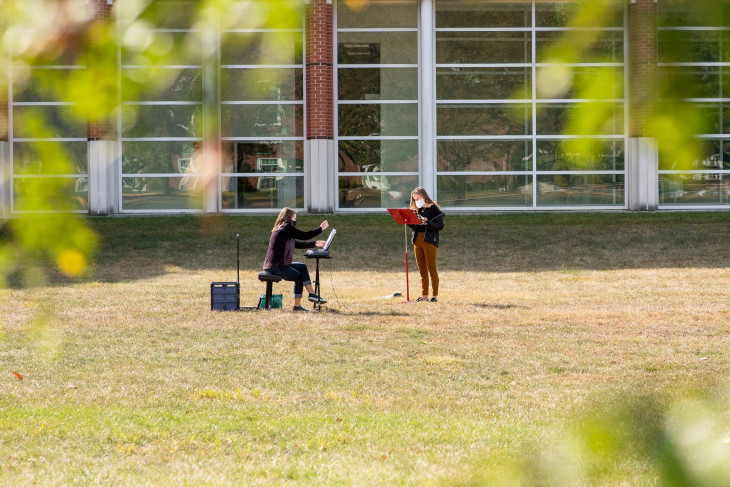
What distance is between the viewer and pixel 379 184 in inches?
844

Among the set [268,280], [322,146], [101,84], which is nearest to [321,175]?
[322,146]

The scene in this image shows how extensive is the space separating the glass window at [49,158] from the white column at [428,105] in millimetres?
19995

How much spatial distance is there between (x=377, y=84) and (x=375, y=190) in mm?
2464

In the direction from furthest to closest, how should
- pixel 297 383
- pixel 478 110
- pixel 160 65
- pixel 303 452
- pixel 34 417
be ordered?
1. pixel 478 110
2. pixel 297 383
3. pixel 34 417
4. pixel 303 452
5. pixel 160 65

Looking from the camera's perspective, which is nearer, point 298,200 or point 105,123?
point 105,123

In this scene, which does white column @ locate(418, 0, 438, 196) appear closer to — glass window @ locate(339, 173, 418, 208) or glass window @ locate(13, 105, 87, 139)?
glass window @ locate(339, 173, 418, 208)

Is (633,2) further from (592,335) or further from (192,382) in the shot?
(592,335)

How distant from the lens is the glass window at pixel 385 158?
21312mm

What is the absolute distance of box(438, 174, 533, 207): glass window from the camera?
70.3 ft

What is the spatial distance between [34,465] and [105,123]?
4.24 m

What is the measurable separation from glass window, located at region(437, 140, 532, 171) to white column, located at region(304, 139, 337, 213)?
2447 millimetres

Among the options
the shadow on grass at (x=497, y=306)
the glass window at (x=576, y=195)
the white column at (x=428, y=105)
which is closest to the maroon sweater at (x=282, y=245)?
the shadow on grass at (x=497, y=306)

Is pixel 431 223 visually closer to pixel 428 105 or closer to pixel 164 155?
pixel 428 105

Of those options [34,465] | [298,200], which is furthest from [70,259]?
[298,200]
